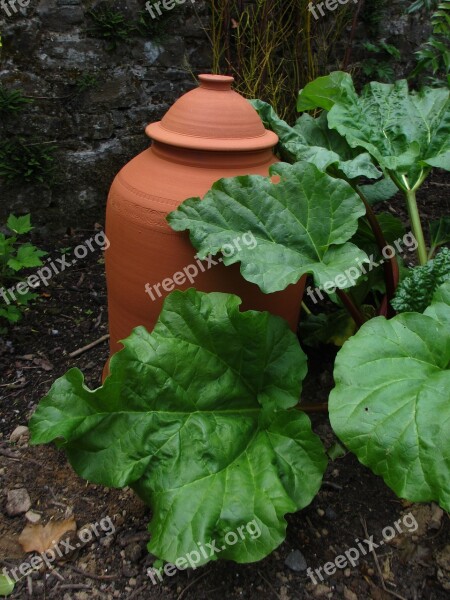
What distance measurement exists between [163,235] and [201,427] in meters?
0.54

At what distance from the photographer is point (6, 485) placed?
1.68m

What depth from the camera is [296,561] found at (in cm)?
149

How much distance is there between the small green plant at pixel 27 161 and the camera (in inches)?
102

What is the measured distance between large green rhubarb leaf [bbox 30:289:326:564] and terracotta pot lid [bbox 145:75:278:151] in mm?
466

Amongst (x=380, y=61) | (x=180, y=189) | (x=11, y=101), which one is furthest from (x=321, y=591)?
(x=380, y=61)

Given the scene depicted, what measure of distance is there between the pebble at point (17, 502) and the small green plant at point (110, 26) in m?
2.07

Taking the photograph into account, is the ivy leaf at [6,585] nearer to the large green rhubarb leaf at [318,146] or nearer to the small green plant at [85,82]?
the large green rhubarb leaf at [318,146]

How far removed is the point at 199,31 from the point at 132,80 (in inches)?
17.8

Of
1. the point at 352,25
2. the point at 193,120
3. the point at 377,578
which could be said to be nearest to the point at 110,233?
Answer: the point at 193,120

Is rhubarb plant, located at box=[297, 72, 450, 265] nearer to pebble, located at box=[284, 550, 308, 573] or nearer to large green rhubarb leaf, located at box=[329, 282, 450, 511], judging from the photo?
large green rhubarb leaf, located at box=[329, 282, 450, 511]

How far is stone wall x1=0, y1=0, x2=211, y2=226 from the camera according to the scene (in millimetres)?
2520

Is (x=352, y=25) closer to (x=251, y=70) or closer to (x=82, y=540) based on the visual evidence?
(x=251, y=70)

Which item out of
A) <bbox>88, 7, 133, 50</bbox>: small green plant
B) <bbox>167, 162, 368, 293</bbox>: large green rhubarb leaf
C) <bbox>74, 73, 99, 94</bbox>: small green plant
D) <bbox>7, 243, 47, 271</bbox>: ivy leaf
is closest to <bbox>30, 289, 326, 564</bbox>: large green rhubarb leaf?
<bbox>167, 162, 368, 293</bbox>: large green rhubarb leaf

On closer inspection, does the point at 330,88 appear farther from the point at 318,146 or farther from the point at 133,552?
the point at 133,552
